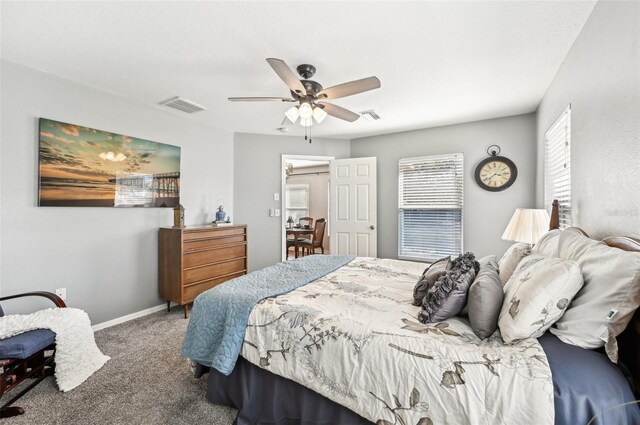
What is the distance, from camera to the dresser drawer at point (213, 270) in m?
3.24

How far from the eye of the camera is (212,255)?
3.49 m

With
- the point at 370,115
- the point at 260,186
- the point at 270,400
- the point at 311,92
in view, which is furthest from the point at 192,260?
the point at 370,115

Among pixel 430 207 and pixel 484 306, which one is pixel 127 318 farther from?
pixel 430 207

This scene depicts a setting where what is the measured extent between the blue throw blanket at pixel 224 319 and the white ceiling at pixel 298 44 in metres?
1.74

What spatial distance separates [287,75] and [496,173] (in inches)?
126

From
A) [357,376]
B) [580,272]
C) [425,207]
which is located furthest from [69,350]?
[425,207]

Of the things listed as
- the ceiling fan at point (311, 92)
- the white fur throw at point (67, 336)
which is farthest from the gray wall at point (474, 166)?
the white fur throw at point (67, 336)

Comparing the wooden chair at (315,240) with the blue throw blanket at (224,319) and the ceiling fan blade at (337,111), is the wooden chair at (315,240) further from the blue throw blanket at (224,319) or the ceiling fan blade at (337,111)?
the blue throw blanket at (224,319)

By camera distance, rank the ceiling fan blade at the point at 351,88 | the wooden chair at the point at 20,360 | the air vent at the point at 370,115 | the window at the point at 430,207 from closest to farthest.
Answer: the wooden chair at the point at 20,360 → the ceiling fan blade at the point at 351,88 → the air vent at the point at 370,115 → the window at the point at 430,207

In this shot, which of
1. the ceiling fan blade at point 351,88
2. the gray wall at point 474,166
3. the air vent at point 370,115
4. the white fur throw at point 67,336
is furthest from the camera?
the gray wall at point 474,166

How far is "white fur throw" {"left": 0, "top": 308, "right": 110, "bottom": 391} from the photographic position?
187 cm

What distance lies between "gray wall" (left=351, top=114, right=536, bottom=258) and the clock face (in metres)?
0.07

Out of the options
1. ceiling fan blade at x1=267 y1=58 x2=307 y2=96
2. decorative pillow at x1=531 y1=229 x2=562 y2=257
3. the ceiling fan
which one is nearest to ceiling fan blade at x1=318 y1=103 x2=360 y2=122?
the ceiling fan

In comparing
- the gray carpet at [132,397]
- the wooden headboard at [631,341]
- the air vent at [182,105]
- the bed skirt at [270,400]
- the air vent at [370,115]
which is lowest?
the gray carpet at [132,397]
